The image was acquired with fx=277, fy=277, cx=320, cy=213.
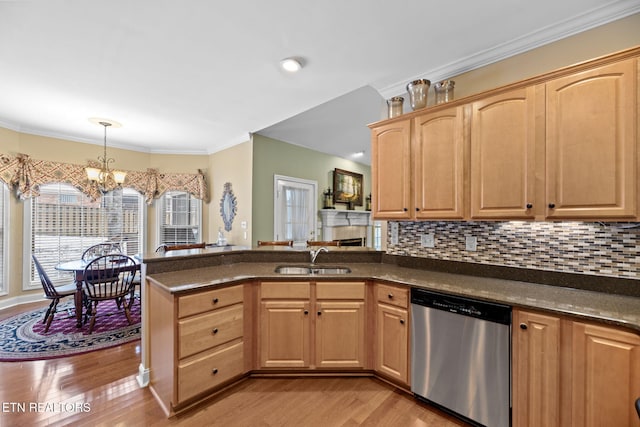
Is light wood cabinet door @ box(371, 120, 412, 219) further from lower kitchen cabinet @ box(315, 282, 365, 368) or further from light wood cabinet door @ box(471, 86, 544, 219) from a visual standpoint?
lower kitchen cabinet @ box(315, 282, 365, 368)

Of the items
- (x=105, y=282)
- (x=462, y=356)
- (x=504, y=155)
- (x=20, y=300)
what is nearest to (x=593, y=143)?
(x=504, y=155)

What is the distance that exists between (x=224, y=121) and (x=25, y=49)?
2.01m

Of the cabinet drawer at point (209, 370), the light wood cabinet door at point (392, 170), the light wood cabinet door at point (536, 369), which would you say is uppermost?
the light wood cabinet door at point (392, 170)

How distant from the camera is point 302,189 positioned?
5.33 meters

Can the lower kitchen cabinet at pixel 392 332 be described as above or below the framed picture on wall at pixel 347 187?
below

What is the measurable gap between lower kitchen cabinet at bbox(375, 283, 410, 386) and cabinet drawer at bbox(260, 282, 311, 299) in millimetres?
576

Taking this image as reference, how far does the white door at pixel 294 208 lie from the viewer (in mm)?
4859

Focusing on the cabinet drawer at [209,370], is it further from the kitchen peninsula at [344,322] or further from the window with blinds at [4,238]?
the window with blinds at [4,238]

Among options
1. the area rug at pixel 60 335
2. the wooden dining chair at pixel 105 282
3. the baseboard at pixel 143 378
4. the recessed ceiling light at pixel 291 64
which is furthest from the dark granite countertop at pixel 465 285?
the recessed ceiling light at pixel 291 64

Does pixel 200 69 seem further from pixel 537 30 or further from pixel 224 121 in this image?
pixel 537 30

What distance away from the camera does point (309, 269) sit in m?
2.68

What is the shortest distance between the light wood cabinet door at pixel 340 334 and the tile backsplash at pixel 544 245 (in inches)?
33.9

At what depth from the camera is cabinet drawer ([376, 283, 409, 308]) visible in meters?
2.05

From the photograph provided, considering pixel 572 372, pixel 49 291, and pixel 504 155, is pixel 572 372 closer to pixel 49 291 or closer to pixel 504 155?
pixel 504 155
